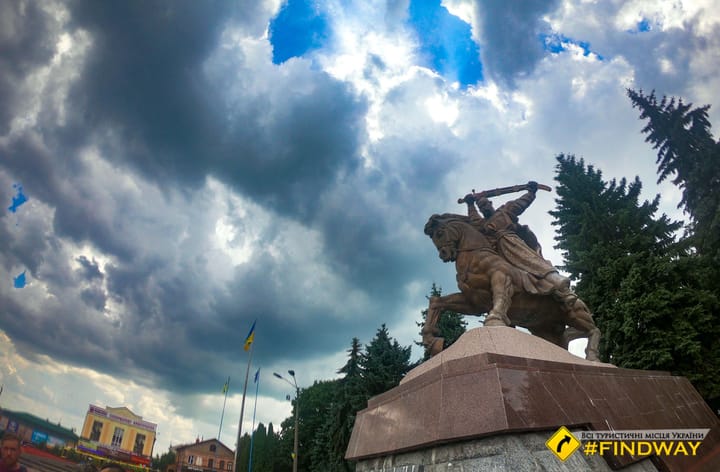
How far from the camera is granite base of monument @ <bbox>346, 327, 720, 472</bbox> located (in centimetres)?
301

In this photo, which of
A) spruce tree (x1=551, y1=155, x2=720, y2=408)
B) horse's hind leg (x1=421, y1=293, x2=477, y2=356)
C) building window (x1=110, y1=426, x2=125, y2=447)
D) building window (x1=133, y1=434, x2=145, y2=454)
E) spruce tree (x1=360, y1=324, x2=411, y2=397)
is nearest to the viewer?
building window (x1=110, y1=426, x2=125, y2=447)

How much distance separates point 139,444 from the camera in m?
5.80

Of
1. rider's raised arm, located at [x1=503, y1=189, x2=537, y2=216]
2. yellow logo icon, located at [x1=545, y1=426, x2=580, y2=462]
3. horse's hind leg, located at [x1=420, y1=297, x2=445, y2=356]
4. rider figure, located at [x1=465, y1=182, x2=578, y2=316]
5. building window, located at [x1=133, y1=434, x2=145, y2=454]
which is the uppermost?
rider's raised arm, located at [x1=503, y1=189, x2=537, y2=216]

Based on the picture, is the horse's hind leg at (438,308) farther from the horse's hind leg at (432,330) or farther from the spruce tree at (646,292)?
the spruce tree at (646,292)

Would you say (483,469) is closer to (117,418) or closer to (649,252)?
(117,418)

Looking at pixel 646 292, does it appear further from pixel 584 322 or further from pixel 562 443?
pixel 562 443

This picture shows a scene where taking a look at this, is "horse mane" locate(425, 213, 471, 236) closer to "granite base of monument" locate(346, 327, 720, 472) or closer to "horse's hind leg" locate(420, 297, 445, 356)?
"horse's hind leg" locate(420, 297, 445, 356)

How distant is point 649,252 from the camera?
1250 cm

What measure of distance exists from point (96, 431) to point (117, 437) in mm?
597

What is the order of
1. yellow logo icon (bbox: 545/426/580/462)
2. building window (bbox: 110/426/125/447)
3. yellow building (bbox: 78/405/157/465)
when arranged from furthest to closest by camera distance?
building window (bbox: 110/426/125/447)
yellow building (bbox: 78/405/157/465)
yellow logo icon (bbox: 545/426/580/462)

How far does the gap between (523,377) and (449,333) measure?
16.9 m

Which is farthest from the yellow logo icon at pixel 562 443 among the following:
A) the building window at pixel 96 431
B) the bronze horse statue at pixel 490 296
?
the building window at pixel 96 431

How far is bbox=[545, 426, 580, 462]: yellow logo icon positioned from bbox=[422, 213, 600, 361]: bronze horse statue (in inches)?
75.6

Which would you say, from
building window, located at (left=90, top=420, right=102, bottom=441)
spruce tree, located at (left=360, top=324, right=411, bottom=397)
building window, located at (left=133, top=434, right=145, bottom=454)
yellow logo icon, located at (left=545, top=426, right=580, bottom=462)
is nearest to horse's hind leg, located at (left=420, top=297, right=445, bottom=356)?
yellow logo icon, located at (left=545, top=426, right=580, bottom=462)
